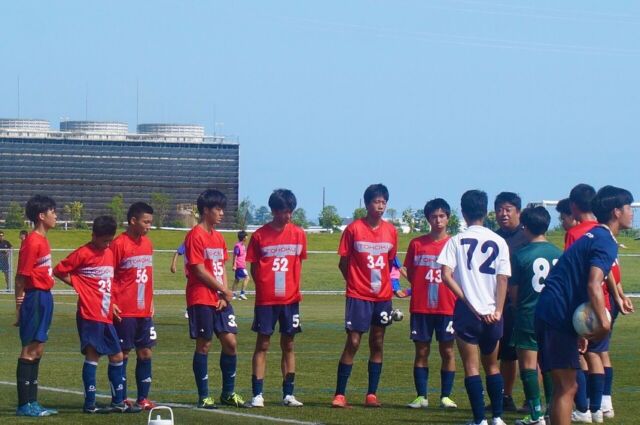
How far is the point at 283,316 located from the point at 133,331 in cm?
144

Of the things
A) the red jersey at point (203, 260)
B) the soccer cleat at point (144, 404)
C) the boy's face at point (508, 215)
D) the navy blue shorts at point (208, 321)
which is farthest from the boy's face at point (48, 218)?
the boy's face at point (508, 215)

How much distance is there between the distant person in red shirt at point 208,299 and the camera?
11.9 meters

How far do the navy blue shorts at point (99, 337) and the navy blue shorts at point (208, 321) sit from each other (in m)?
0.75

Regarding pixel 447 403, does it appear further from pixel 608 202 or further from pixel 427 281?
pixel 608 202

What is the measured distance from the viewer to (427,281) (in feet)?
40.8

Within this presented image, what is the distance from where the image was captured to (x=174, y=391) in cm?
1348

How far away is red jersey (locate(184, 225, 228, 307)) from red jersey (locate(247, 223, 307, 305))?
1.21ft

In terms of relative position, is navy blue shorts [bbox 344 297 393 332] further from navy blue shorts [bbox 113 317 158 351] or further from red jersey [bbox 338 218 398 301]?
navy blue shorts [bbox 113 317 158 351]

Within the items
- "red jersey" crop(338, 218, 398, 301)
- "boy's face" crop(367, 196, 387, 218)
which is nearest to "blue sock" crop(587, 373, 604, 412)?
"red jersey" crop(338, 218, 398, 301)

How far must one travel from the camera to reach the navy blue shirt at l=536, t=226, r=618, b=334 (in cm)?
828

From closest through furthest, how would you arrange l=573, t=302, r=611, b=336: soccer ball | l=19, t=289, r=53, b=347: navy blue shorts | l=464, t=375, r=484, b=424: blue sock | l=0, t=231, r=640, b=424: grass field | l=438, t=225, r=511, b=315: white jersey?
l=573, t=302, r=611, b=336: soccer ball, l=464, t=375, r=484, b=424: blue sock, l=438, t=225, r=511, b=315: white jersey, l=0, t=231, r=640, b=424: grass field, l=19, t=289, r=53, b=347: navy blue shorts

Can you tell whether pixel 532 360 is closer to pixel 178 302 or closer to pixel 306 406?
pixel 306 406

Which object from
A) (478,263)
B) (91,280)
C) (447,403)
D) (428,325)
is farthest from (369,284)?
(91,280)

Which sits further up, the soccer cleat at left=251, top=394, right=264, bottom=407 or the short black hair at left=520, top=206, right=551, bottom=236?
the short black hair at left=520, top=206, right=551, bottom=236
